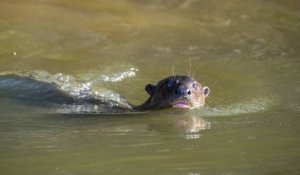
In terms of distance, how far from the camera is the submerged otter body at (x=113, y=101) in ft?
24.9

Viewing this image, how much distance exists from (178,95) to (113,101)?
56.6 inches

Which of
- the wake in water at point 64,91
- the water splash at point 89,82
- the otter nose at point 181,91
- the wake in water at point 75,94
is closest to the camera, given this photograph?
the otter nose at point 181,91

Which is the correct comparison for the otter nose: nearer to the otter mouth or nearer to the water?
the otter mouth

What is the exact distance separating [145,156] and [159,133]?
99 cm

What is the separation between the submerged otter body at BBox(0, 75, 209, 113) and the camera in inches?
299

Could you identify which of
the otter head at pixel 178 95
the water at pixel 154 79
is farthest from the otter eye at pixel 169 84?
the water at pixel 154 79

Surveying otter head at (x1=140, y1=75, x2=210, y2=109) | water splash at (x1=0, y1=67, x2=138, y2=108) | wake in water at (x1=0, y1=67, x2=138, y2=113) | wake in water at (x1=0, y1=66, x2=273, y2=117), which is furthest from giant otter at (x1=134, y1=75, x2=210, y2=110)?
water splash at (x1=0, y1=67, x2=138, y2=108)

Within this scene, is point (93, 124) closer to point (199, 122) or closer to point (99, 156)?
point (199, 122)

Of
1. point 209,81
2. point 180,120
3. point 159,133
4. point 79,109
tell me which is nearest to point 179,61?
point 209,81

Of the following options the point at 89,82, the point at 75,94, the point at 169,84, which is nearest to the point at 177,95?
the point at 169,84

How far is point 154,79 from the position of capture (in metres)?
10.2

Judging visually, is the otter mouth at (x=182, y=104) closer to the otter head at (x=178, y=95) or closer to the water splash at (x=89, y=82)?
the otter head at (x=178, y=95)

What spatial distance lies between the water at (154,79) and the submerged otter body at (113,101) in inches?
6.8

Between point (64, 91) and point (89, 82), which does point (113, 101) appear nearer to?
point (64, 91)
